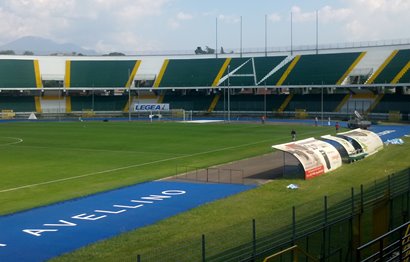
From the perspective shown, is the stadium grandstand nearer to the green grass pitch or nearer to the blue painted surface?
the green grass pitch

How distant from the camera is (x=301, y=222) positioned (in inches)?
650

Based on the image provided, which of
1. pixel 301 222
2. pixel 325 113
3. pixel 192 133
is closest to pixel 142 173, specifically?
pixel 301 222

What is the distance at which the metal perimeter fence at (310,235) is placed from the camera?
13641 millimetres

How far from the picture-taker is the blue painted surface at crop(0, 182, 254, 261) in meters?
18.9

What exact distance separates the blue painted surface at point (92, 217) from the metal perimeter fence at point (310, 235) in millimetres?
3733

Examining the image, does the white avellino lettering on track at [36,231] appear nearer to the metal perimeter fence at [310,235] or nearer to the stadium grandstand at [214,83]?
the metal perimeter fence at [310,235]

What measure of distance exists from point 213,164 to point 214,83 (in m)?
65.6

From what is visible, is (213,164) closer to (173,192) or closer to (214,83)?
(173,192)

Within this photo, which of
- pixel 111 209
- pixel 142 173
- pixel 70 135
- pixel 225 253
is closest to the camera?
pixel 225 253

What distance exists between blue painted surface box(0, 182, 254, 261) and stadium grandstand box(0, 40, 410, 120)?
211 ft

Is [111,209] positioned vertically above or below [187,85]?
below

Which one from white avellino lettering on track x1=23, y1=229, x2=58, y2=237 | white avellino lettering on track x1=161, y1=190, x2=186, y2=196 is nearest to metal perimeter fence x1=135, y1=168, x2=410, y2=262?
white avellino lettering on track x1=23, y1=229, x2=58, y2=237

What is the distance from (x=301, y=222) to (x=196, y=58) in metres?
97.7

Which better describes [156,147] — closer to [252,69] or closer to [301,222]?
[301,222]
